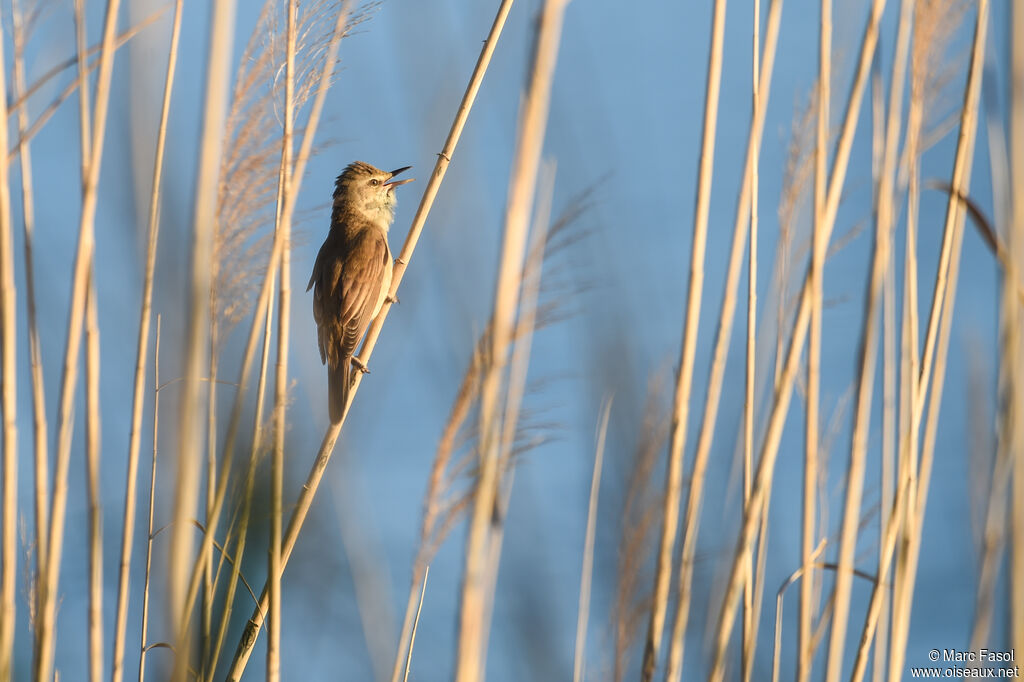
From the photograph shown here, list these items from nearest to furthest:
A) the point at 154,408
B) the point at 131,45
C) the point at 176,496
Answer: the point at 176,496, the point at 131,45, the point at 154,408

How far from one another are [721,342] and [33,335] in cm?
147

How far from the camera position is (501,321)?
4.55 feet

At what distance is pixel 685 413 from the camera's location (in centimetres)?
193

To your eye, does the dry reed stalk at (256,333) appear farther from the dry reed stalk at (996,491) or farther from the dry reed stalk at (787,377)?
the dry reed stalk at (996,491)

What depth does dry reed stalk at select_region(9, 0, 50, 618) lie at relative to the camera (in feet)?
5.75

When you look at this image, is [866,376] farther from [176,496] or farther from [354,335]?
[354,335]

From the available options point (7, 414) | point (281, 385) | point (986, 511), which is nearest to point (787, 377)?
point (986, 511)

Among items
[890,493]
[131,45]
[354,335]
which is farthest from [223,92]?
[354,335]

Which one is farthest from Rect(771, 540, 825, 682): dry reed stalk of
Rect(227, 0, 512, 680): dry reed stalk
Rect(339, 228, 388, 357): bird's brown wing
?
Rect(339, 228, 388, 357): bird's brown wing

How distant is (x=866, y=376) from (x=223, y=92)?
1.48m

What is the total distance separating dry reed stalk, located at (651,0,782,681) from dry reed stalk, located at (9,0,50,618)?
1308 mm

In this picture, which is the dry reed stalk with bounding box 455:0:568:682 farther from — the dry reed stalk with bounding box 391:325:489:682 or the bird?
the bird

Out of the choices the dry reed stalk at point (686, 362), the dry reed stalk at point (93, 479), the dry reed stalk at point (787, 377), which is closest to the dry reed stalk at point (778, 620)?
the dry reed stalk at point (787, 377)

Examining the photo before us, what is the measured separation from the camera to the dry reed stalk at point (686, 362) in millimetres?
1846
